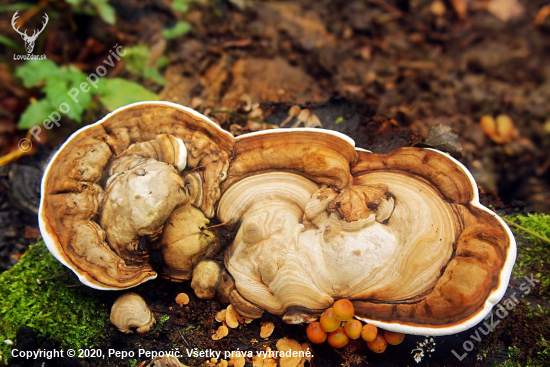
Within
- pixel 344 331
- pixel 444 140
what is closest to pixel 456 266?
pixel 344 331

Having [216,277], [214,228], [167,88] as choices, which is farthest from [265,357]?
[167,88]

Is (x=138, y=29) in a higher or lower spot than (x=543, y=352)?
higher

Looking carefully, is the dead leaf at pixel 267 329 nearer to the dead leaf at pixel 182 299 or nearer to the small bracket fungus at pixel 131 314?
the dead leaf at pixel 182 299

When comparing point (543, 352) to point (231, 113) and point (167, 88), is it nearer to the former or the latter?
point (231, 113)

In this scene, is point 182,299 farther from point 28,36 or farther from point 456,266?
point 28,36

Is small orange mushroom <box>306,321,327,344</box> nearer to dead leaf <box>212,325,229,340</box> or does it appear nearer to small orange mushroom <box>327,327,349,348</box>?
small orange mushroom <box>327,327,349,348</box>

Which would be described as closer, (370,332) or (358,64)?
(370,332)
